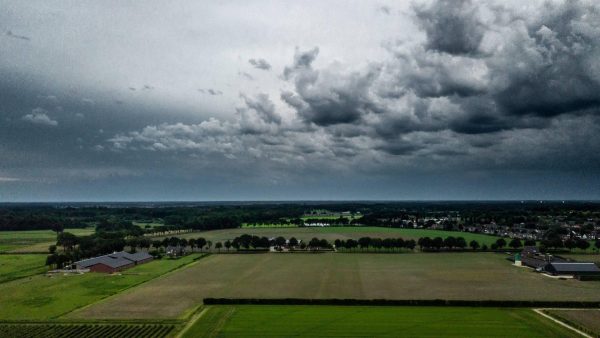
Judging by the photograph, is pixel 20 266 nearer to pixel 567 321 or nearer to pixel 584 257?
pixel 567 321

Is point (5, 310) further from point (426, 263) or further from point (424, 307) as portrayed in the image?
point (426, 263)

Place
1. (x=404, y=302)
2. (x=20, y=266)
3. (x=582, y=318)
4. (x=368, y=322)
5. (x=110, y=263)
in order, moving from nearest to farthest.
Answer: (x=368, y=322) → (x=582, y=318) → (x=404, y=302) → (x=110, y=263) → (x=20, y=266)

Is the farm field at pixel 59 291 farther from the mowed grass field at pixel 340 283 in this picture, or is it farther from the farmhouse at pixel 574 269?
the farmhouse at pixel 574 269

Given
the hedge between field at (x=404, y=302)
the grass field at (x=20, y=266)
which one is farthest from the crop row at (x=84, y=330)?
the grass field at (x=20, y=266)

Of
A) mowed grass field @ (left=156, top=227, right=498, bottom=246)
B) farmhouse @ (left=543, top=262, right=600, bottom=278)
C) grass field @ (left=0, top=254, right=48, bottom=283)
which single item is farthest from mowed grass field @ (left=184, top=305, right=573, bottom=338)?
mowed grass field @ (left=156, top=227, right=498, bottom=246)

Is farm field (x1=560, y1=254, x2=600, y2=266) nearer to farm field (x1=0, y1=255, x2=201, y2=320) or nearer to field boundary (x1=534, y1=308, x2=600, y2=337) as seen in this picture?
field boundary (x1=534, y1=308, x2=600, y2=337)

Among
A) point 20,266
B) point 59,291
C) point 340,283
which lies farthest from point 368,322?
point 20,266
